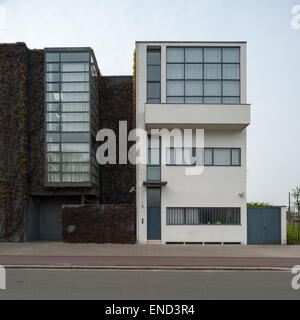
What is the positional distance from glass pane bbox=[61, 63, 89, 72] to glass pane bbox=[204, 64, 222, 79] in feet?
23.9

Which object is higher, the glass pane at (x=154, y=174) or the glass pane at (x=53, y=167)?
the glass pane at (x=53, y=167)

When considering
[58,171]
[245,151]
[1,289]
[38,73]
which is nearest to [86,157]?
[58,171]

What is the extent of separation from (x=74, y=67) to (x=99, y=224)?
31.6 ft

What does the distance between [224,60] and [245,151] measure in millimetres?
5633

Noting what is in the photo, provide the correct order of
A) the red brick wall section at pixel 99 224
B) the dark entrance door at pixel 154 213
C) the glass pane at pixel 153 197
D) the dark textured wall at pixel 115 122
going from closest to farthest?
1. the red brick wall section at pixel 99 224
2. the dark entrance door at pixel 154 213
3. the glass pane at pixel 153 197
4. the dark textured wall at pixel 115 122

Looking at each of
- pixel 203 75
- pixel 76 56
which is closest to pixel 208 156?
pixel 203 75

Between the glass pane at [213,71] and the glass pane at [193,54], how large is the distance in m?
0.63

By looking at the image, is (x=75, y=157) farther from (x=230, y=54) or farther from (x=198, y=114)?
(x=230, y=54)

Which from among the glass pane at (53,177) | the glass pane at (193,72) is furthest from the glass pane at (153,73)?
the glass pane at (53,177)

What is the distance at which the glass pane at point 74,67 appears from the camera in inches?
770

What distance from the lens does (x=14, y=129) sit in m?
19.4

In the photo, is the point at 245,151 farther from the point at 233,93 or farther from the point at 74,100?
the point at 74,100

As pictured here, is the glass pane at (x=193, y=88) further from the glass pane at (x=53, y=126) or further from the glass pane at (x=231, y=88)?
the glass pane at (x=53, y=126)

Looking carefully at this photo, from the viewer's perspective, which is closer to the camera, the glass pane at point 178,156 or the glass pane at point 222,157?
the glass pane at point 178,156
